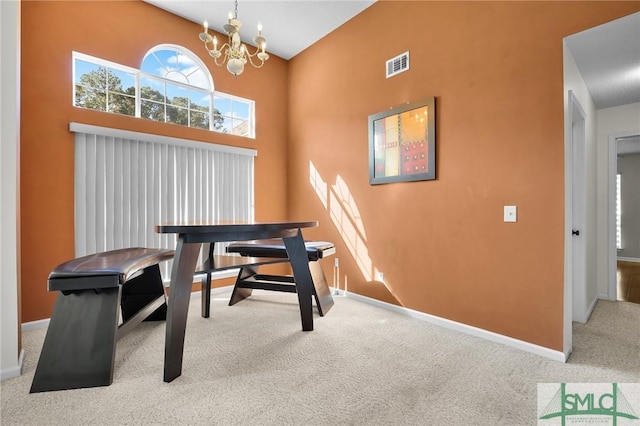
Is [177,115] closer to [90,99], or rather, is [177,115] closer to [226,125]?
[226,125]

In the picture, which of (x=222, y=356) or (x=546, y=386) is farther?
(x=222, y=356)

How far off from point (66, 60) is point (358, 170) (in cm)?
300

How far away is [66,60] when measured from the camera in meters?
2.75

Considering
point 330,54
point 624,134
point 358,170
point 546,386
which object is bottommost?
point 546,386

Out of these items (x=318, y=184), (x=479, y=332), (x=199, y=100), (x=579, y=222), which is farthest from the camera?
(x=318, y=184)

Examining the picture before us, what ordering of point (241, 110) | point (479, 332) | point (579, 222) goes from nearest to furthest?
point (479, 332)
point (579, 222)
point (241, 110)

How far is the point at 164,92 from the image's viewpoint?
339 centimetres

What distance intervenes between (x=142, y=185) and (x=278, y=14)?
95.1 inches

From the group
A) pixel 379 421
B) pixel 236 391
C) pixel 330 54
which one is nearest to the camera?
pixel 379 421

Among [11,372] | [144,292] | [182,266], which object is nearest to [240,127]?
[144,292]

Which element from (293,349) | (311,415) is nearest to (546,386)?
(311,415)

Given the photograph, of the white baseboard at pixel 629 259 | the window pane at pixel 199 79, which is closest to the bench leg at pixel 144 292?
the window pane at pixel 199 79

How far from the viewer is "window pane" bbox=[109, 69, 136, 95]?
10.1 feet

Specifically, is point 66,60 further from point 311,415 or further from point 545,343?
point 545,343
